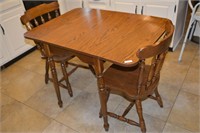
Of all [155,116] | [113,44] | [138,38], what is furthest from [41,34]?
[155,116]

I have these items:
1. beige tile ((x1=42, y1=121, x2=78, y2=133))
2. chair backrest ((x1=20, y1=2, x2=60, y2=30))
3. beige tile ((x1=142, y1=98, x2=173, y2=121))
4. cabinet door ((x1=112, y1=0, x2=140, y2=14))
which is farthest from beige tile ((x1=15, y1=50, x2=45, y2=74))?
beige tile ((x1=142, y1=98, x2=173, y2=121))

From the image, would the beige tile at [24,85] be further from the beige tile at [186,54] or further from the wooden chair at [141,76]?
the beige tile at [186,54]

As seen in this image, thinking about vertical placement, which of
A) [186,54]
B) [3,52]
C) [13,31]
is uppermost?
[13,31]

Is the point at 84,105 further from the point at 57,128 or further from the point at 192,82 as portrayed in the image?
the point at 192,82

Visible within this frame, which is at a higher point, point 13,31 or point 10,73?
point 13,31

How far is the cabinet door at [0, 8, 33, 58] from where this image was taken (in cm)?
248

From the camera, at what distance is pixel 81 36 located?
1.46 metres

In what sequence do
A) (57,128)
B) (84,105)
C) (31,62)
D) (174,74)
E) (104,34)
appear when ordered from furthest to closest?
(31,62), (174,74), (84,105), (57,128), (104,34)

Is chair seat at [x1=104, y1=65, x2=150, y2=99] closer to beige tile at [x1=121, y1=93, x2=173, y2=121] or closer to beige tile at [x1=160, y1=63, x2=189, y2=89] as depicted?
beige tile at [x1=121, y1=93, x2=173, y2=121]

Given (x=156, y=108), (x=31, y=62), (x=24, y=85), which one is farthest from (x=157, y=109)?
(x=31, y=62)

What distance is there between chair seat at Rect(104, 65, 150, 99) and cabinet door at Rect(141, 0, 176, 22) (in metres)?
1.12

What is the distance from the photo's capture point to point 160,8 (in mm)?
2346

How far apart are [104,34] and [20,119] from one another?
121cm

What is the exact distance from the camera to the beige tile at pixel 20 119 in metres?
1.79
